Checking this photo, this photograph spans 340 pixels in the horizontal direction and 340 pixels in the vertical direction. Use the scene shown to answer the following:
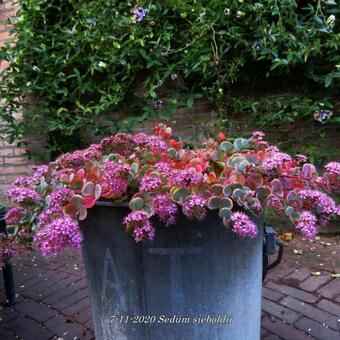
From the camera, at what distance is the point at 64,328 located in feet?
7.61

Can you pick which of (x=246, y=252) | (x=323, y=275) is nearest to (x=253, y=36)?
(x=323, y=275)

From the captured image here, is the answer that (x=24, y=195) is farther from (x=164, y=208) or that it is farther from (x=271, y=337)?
(x=271, y=337)

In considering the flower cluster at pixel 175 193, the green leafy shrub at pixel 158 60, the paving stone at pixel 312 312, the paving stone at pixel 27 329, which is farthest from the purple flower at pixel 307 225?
the green leafy shrub at pixel 158 60

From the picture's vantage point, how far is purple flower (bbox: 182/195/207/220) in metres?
1.13

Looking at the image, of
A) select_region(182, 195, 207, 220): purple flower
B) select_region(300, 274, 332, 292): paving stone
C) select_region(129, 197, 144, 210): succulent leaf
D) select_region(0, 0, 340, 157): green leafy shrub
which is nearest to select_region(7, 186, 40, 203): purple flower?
select_region(129, 197, 144, 210): succulent leaf

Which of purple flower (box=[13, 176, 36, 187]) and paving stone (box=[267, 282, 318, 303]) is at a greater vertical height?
purple flower (box=[13, 176, 36, 187])

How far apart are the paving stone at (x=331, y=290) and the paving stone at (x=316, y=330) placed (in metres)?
0.33

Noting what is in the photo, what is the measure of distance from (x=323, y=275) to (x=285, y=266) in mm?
275

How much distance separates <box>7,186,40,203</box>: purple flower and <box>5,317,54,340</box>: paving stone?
1.22 meters

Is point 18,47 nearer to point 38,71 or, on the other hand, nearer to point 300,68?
point 38,71

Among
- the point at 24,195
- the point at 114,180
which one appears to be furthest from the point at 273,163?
the point at 24,195

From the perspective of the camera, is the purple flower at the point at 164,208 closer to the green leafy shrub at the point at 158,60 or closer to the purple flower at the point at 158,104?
the green leafy shrub at the point at 158,60

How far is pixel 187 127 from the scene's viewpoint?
3660mm

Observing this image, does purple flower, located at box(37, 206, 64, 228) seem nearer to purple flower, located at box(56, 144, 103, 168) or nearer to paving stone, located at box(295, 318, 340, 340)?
purple flower, located at box(56, 144, 103, 168)
